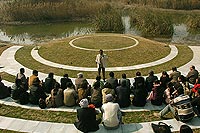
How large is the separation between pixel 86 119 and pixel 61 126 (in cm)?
169

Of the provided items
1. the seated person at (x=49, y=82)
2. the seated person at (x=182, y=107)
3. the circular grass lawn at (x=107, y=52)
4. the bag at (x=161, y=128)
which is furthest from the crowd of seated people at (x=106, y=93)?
the circular grass lawn at (x=107, y=52)

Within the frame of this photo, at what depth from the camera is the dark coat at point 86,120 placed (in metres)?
11.2

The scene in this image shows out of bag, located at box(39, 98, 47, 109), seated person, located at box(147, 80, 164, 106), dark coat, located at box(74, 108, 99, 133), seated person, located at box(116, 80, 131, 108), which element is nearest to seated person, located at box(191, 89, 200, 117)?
seated person, located at box(147, 80, 164, 106)

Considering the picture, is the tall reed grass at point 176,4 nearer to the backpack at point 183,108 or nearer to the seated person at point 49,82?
the seated person at point 49,82

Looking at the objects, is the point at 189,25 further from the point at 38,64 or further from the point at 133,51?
the point at 38,64

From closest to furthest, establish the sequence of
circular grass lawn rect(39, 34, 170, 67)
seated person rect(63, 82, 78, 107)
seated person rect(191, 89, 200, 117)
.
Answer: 1. seated person rect(191, 89, 200, 117)
2. seated person rect(63, 82, 78, 107)
3. circular grass lawn rect(39, 34, 170, 67)

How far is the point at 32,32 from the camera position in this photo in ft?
133

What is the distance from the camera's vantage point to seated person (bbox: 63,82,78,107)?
13797 mm

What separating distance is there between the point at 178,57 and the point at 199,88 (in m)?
9.73

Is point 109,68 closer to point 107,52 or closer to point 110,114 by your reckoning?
point 107,52

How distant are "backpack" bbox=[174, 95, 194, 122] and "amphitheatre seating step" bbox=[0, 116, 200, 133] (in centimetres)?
47

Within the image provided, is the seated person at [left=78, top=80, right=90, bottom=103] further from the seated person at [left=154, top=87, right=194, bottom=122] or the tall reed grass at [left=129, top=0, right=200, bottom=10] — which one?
the tall reed grass at [left=129, top=0, right=200, bottom=10]

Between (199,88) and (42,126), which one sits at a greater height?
(199,88)

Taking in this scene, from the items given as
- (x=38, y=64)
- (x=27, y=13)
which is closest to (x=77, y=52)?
(x=38, y=64)
